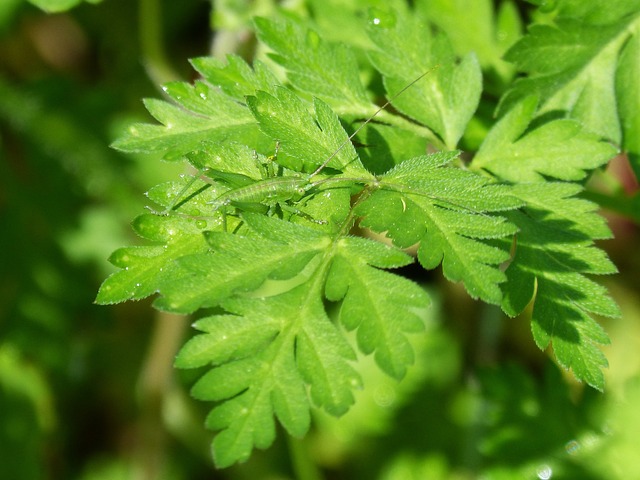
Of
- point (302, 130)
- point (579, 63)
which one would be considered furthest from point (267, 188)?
point (579, 63)

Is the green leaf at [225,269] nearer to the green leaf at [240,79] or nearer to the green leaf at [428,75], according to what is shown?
the green leaf at [240,79]

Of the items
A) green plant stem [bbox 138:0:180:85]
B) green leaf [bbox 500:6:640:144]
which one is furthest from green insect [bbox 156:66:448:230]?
green plant stem [bbox 138:0:180:85]

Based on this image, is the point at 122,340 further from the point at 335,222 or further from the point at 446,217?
the point at 446,217

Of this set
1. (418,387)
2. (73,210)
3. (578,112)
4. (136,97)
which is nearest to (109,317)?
(73,210)

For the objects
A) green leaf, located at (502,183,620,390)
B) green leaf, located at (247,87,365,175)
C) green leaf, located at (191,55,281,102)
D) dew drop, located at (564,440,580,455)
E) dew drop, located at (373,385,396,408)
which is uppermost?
green leaf, located at (191,55,281,102)

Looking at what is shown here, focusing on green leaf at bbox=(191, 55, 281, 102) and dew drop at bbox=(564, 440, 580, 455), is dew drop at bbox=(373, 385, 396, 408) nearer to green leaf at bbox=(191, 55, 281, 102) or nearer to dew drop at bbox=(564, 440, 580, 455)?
dew drop at bbox=(564, 440, 580, 455)

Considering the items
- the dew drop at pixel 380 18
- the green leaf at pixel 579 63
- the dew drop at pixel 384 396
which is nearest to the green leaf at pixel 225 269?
the dew drop at pixel 380 18
